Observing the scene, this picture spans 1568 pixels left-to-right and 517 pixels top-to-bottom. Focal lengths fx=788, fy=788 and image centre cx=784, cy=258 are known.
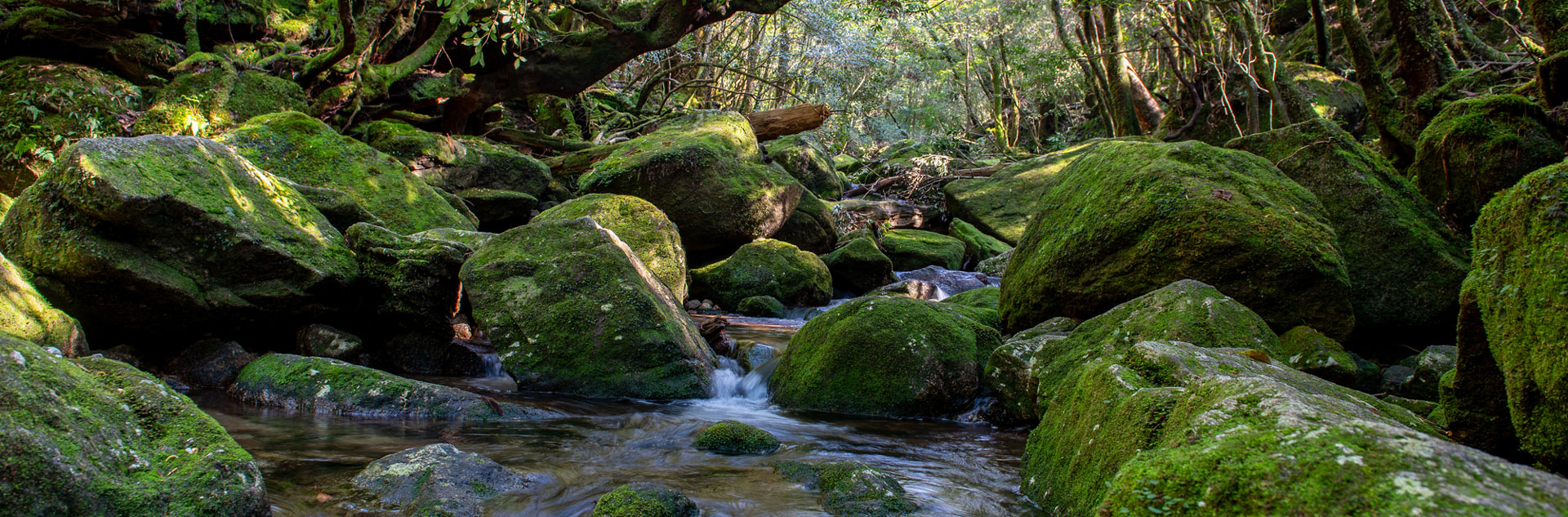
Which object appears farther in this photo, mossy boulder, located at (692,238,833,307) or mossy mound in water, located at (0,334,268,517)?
mossy boulder, located at (692,238,833,307)

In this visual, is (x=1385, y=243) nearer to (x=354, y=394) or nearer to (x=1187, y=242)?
(x=1187, y=242)

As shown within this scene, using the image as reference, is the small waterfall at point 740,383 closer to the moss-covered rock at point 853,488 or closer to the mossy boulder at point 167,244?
the moss-covered rock at point 853,488

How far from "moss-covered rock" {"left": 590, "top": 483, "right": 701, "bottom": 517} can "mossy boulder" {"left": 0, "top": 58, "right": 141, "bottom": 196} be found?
26.2ft

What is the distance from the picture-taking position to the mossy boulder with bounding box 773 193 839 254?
14.1 metres

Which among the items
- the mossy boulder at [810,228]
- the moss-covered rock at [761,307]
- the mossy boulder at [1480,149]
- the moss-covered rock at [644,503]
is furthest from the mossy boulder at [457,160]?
the mossy boulder at [1480,149]

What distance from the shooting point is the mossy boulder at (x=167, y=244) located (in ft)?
17.2

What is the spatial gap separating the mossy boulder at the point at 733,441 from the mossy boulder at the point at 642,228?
4497 millimetres

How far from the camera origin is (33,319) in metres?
4.64

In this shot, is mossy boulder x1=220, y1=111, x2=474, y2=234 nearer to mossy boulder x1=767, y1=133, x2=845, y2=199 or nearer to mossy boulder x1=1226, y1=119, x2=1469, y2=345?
mossy boulder x1=1226, y1=119, x2=1469, y2=345

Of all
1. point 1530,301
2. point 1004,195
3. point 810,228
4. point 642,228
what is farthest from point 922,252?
point 1530,301

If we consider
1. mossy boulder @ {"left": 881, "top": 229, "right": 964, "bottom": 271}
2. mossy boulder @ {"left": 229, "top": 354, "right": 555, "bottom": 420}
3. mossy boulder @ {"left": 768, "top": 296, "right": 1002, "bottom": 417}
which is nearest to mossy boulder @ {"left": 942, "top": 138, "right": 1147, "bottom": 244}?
mossy boulder @ {"left": 881, "top": 229, "right": 964, "bottom": 271}

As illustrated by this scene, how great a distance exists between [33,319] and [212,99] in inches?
249

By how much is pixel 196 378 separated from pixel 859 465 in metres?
4.95

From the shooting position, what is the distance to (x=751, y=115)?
16781 millimetres
